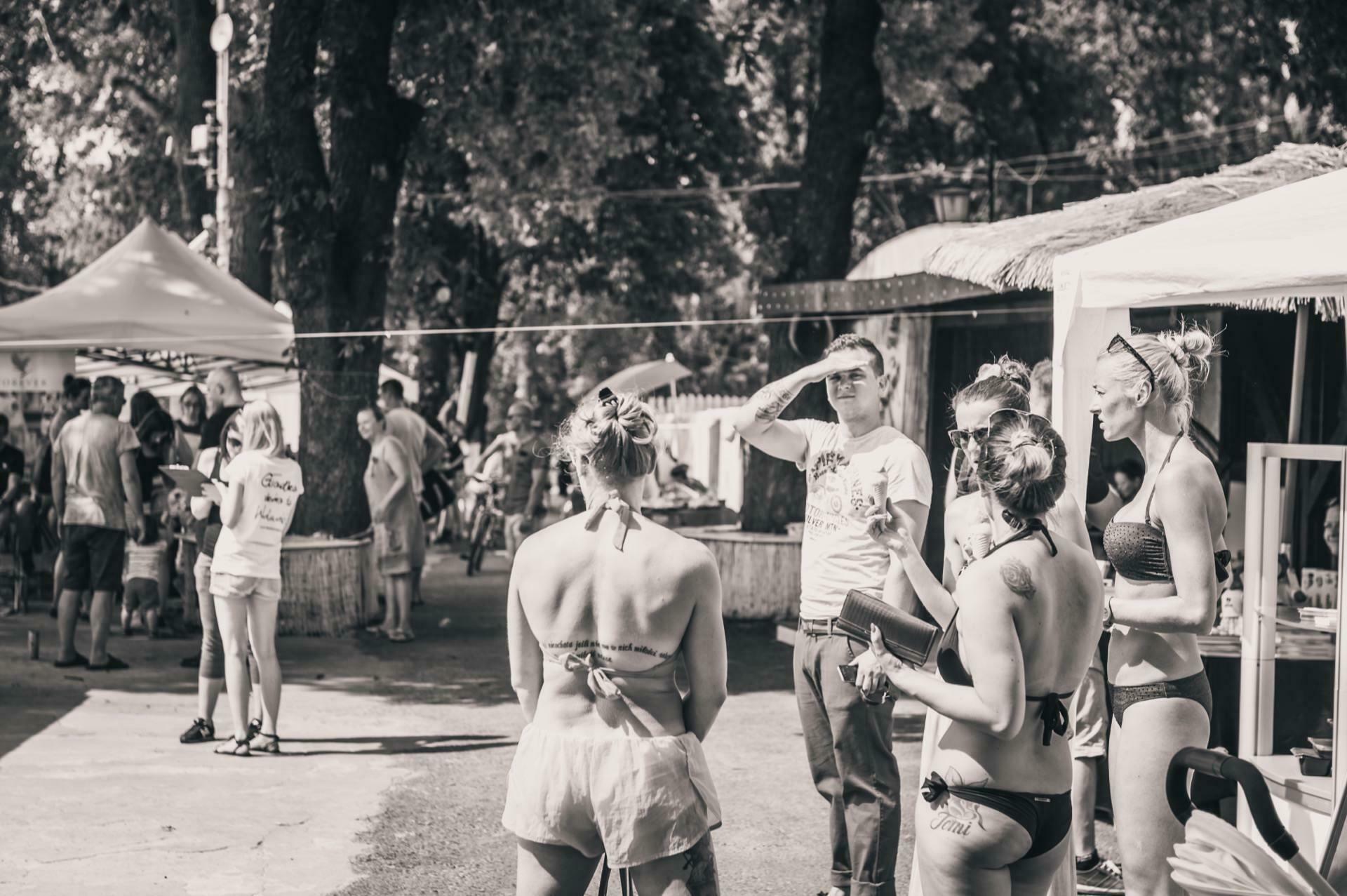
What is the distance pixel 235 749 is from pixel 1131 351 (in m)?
5.51

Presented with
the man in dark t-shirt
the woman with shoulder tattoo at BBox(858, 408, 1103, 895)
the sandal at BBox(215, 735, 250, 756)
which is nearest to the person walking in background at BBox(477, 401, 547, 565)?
the man in dark t-shirt

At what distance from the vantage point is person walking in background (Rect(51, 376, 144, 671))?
10336 millimetres

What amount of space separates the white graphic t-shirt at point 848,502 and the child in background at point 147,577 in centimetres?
766

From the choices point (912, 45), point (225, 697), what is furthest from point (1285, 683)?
point (912, 45)

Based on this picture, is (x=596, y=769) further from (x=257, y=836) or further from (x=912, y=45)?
(x=912, y=45)

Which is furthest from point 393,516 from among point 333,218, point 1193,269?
point 1193,269

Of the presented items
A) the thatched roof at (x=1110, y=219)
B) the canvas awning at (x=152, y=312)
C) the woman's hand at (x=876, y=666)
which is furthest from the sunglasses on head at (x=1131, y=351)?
the canvas awning at (x=152, y=312)

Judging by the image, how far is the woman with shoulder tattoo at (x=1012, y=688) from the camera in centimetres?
335

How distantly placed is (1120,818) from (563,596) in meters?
1.68

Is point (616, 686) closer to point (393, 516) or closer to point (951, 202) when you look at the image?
point (393, 516)

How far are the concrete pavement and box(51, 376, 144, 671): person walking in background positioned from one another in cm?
30

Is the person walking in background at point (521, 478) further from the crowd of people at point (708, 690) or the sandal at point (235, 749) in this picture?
the crowd of people at point (708, 690)

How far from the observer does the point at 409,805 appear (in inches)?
281

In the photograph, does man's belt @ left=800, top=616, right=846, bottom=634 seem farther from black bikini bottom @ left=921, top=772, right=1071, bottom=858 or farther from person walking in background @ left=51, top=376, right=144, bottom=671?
person walking in background @ left=51, top=376, right=144, bottom=671
